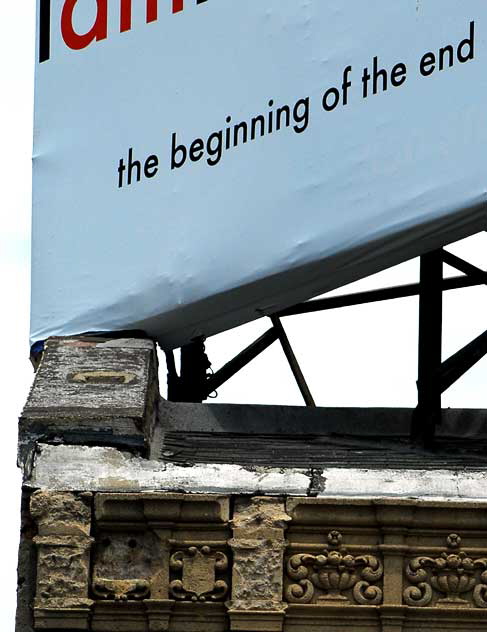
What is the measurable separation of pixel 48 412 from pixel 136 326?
6.77 feet

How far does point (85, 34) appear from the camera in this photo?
17.8 m

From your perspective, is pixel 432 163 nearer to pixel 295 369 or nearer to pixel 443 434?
pixel 443 434

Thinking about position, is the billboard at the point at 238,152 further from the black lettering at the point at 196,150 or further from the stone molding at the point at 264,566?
the stone molding at the point at 264,566

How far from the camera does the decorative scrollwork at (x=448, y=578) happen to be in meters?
14.4

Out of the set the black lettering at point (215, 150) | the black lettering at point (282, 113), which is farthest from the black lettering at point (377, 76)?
the black lettering at point (215, 150)

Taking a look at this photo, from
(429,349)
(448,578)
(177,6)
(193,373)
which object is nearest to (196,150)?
(177,6)

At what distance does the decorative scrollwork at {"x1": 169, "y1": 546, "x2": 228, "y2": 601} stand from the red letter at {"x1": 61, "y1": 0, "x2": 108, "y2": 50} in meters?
4.53

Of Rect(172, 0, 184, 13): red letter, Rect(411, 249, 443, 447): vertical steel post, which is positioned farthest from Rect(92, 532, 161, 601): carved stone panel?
Rect(172, 0, 184, 13): red letter

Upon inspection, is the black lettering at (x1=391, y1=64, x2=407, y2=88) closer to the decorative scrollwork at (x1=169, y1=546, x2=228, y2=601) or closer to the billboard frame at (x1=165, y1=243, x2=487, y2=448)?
the billboard frame at (x1=165, y1=243, x2=487, y2=448)

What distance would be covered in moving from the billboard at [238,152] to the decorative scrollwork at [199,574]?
2515 millimetres

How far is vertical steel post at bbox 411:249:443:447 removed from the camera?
16.9 meters

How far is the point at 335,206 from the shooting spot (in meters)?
16.2

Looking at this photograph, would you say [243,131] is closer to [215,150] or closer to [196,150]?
[215,150]

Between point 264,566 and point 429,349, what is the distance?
3275mm
